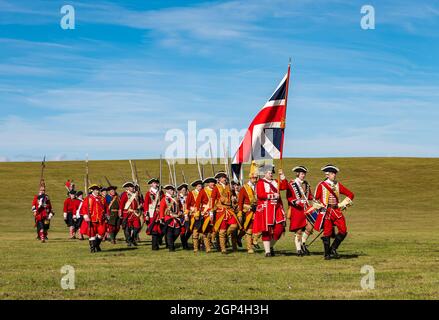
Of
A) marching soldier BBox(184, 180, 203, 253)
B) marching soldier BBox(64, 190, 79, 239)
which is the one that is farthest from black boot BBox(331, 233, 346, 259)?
marching soldier BBox(64, 190, 79, 239)

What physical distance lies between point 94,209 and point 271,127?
6191mm

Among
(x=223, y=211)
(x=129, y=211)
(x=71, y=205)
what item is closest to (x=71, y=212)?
(x=71, y=205)

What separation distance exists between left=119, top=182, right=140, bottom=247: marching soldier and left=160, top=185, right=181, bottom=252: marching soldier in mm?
2326

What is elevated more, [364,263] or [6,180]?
[6,180]

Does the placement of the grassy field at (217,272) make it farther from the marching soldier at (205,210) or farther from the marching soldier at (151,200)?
the marching soldier at (151,200)

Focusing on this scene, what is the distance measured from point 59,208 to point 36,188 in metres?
11.0

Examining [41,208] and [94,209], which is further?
[41,208]

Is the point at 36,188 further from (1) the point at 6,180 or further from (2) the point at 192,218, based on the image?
(2) the point at 192,218

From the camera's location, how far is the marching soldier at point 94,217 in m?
21.7

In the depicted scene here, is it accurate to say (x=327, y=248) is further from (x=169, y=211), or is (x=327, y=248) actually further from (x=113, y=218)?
(x=113, y=218)

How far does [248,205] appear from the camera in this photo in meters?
20.1

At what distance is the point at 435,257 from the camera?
722 inches
